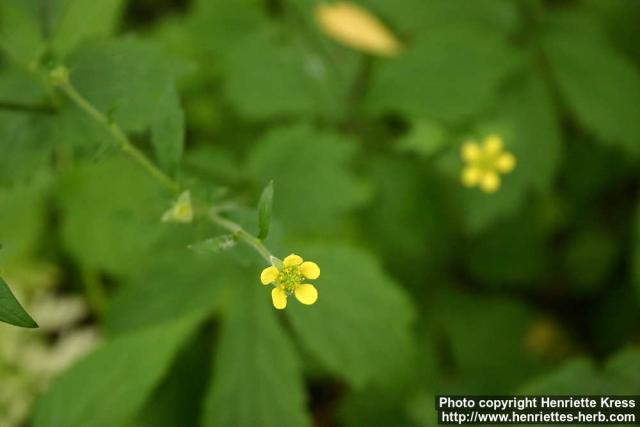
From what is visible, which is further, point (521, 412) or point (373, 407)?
point (373, 407)

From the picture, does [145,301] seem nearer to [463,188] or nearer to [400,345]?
[400,345]

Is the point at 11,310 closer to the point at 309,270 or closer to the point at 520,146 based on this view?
the point at 309,270

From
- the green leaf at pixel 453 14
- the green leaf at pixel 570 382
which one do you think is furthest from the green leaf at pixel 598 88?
the green leaf at pixel 570 382

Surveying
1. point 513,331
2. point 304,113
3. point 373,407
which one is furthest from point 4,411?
point 513,331

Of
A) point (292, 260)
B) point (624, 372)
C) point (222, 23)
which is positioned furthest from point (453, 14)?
point (292, 260)

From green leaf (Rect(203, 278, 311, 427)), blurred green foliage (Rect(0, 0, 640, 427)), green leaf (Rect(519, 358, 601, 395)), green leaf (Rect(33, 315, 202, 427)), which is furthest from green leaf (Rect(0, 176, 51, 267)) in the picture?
green leaf (Rect(519, 358, 601, 395))

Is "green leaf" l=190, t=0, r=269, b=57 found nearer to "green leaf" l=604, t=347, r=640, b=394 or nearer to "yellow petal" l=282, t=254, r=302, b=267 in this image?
"yellow petal" l=282, t=254, r=302, b=267
